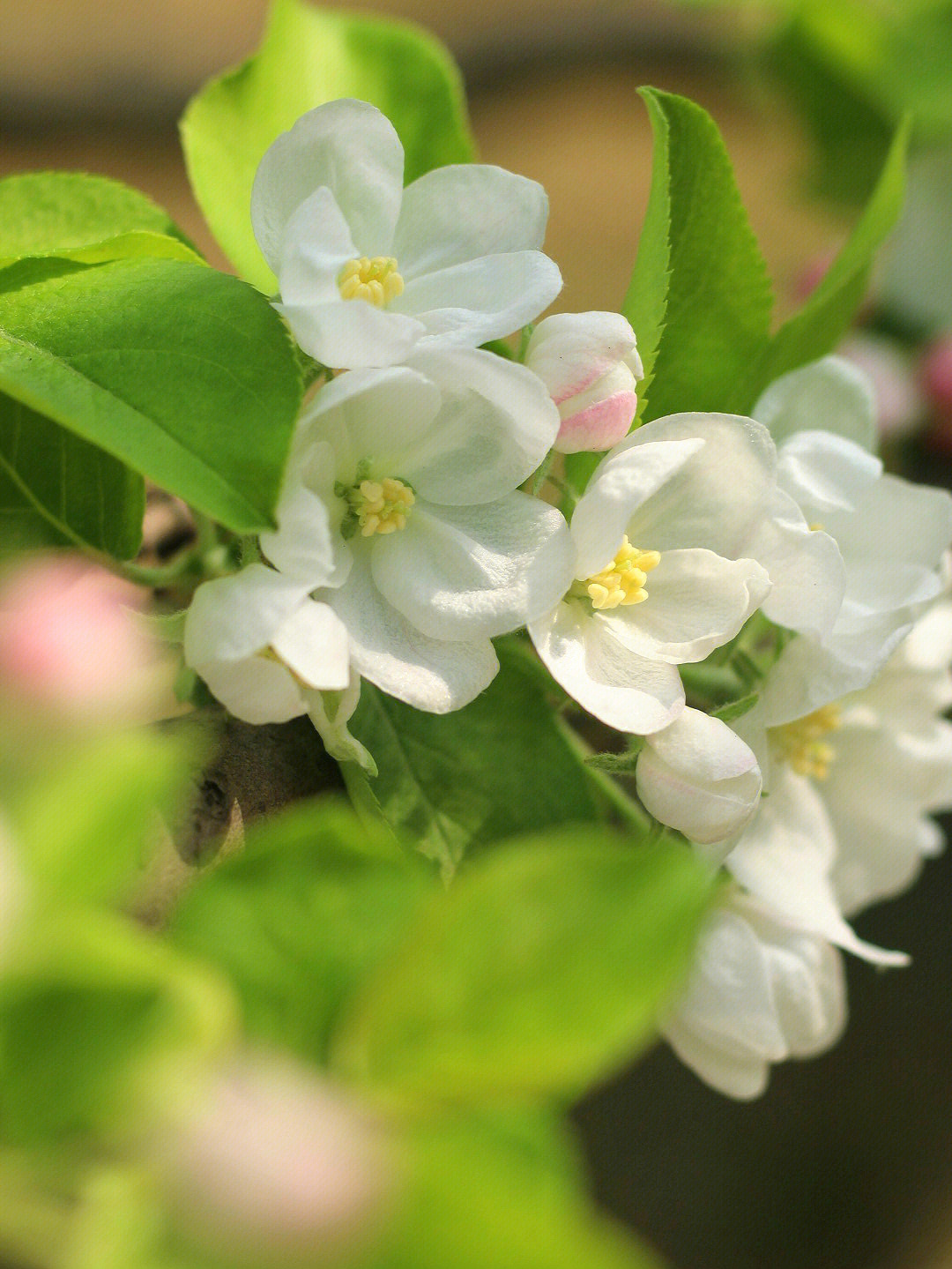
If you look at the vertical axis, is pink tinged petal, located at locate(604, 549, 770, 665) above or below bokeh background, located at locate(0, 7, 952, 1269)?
above

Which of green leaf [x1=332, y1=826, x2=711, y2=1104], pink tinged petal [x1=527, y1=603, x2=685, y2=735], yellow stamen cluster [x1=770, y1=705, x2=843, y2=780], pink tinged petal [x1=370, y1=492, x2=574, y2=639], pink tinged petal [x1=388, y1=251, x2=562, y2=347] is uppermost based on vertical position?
pink tinged petal [x1=388, y1=251, x2=562, y2=347]

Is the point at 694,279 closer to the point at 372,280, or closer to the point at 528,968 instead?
the point at 372,280

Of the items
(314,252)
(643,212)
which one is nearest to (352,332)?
(314,252)

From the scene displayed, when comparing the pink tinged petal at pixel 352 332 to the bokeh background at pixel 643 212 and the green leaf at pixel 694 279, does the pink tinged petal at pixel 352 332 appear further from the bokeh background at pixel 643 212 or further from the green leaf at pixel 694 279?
the bokeh background at pixel 643 212

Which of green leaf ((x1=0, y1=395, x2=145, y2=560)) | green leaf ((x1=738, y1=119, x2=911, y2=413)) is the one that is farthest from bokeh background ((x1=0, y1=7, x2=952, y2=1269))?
green leaf ((x1=0, y1=395, x2=145, y2=560))

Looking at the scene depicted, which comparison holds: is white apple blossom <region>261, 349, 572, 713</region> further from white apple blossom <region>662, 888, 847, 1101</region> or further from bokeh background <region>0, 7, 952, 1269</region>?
bokeh background <region>0, 7, 952, 1269</region>

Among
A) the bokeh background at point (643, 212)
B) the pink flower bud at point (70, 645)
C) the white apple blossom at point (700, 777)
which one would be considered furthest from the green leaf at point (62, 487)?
the bokeh background at point (643, 212)

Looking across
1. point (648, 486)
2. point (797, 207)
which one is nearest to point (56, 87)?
point (797, 207)

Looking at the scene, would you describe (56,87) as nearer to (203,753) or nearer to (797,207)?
(797,207)
